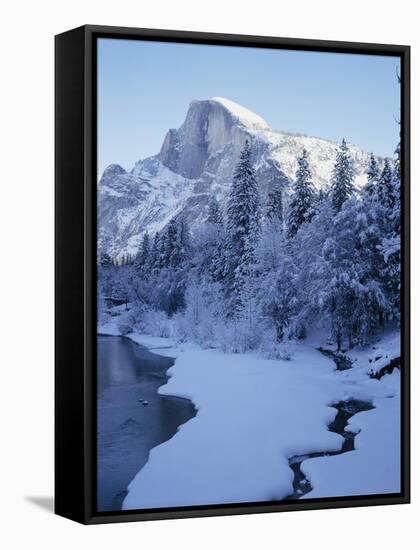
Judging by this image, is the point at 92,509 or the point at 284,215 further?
the point at 284,215

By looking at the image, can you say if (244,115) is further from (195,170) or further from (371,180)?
(371,180)

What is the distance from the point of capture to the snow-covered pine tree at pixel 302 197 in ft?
30.3

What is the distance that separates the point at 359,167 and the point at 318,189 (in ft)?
Result: 1.20

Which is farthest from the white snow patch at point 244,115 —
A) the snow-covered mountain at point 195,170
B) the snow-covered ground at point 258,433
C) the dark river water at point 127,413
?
the dark river water at point 127,413

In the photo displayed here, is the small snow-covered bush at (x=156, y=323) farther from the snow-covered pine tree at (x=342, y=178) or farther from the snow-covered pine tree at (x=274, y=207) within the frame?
the snow-covered pine tree at (x=342, y=178)

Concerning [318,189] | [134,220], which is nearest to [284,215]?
[318,189]

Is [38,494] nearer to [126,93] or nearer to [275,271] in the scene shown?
[275,271]

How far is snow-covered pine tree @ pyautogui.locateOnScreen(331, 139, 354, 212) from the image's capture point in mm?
9352

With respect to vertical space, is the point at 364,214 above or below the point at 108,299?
above

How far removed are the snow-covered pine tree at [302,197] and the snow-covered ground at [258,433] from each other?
89 cm

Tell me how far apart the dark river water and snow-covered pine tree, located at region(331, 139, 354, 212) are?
1749mm

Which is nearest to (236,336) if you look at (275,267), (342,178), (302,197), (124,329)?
(275,267)

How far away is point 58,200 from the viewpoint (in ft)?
29.3

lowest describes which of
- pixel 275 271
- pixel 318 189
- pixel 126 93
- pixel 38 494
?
pixel 38 494
